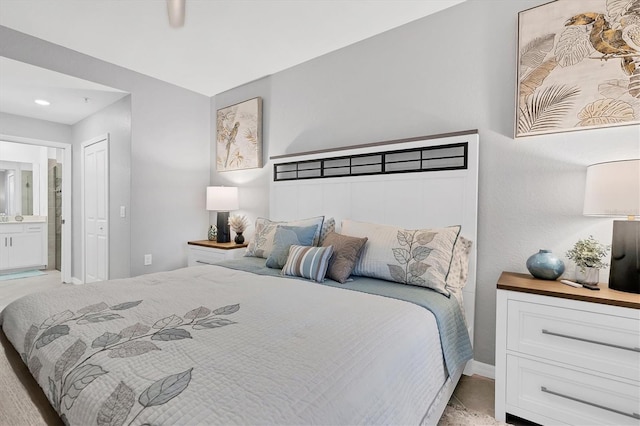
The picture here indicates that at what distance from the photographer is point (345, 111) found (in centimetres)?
279

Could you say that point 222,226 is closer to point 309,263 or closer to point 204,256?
point 204,256

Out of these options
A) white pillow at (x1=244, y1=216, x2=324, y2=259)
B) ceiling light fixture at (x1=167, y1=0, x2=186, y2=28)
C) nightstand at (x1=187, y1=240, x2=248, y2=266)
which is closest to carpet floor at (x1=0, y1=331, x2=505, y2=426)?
white pillow at (x1=244, y1=216, x2=324, y2=259)

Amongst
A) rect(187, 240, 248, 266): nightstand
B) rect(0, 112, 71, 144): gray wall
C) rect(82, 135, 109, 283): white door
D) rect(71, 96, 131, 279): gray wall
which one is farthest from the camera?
rect(0, 112, 71, 144): gray wall

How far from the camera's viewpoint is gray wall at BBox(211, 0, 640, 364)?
184 cm

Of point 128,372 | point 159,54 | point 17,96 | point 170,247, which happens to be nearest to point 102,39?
point 159,54

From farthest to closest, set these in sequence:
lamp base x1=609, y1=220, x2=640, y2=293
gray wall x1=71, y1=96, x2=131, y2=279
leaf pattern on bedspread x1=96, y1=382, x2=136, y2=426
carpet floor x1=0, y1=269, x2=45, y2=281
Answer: carpet floor x1=0, y1=269, x2=45, y2=281 < gray wall x1=71, y1=96, x2=131, y2=279 < lamp base x1=609, y1=220, x2=640, y2=293 < leaf pattern on bedspread x1=96, y1=382, x2=136, y2=426

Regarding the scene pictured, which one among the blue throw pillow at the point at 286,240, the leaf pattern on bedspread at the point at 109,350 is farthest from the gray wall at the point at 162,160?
the leaf pattern on bedspread at the point at 109,350

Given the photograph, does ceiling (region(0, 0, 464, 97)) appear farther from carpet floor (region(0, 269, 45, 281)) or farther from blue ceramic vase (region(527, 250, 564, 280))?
carpet floor (region(0, 269, 45, 281))

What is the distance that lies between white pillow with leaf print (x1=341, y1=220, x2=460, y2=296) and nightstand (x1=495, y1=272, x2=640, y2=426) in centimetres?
33

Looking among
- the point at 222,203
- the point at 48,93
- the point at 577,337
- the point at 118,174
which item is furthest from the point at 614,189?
the point at 48,93

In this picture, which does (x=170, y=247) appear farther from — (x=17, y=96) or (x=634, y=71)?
(x=634, y=71)

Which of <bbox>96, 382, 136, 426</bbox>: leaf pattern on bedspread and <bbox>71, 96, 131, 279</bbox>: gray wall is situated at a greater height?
<bbox>71, 96, 131, 279</bbox>: gray wall

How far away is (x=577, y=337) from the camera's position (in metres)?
1.45

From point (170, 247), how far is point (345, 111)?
256 cm
